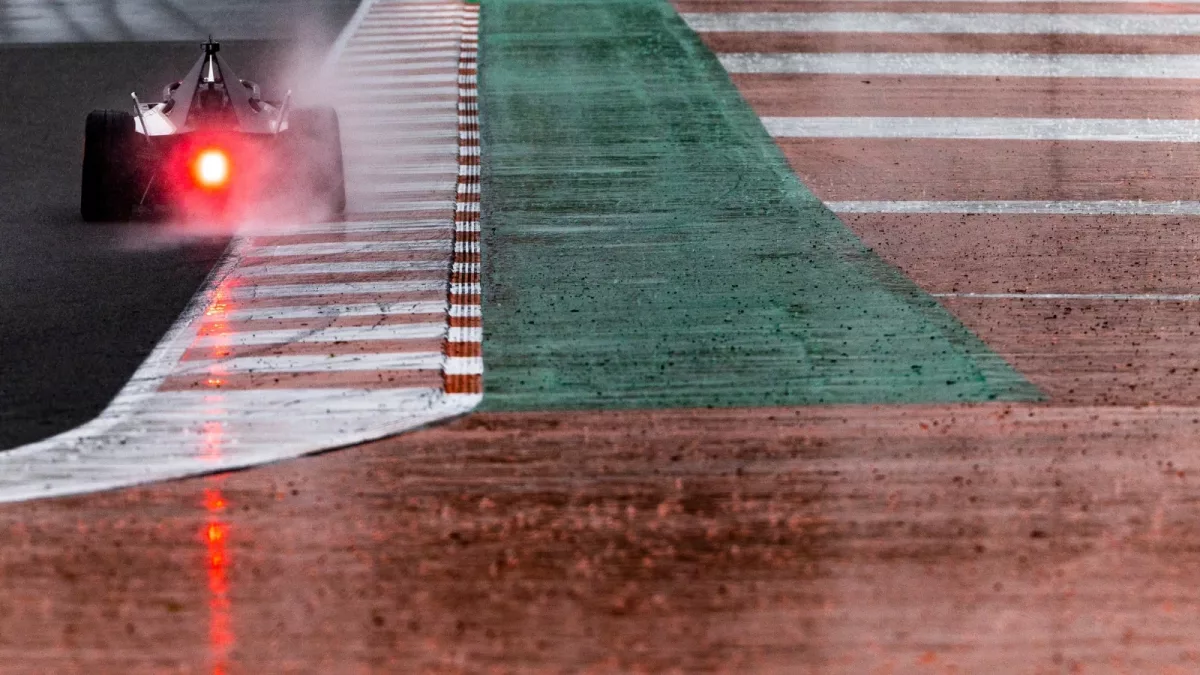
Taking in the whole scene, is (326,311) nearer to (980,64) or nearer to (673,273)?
(673,273)

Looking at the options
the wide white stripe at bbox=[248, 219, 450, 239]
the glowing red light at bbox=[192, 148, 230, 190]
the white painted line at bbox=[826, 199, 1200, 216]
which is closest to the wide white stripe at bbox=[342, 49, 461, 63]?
the wide white stripe at bbox=[248, 219, 450, 239]

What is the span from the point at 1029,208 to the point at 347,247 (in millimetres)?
5722

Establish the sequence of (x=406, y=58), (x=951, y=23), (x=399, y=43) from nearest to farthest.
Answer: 1. (x=406, y=58)
2. (x=399, y=43)
3. (x=951, y=23)

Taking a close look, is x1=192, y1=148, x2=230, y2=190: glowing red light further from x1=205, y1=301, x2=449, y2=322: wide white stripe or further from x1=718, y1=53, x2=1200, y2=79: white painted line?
x1=718, y1=53, x2=1200, y2=79: white painted line

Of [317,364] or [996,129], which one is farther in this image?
[996,129]

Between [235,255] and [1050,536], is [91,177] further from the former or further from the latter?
[1050,536]

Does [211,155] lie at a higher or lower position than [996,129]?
higher

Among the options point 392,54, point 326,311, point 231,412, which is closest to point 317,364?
point 231,412

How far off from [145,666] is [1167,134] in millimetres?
13833

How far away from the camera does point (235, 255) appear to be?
477 inches

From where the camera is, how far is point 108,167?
1268 cm

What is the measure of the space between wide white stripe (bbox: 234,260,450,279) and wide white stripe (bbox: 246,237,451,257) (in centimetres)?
34

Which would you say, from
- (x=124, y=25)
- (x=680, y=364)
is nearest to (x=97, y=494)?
(x=680, y=364)

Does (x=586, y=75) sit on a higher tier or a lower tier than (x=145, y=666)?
higher
